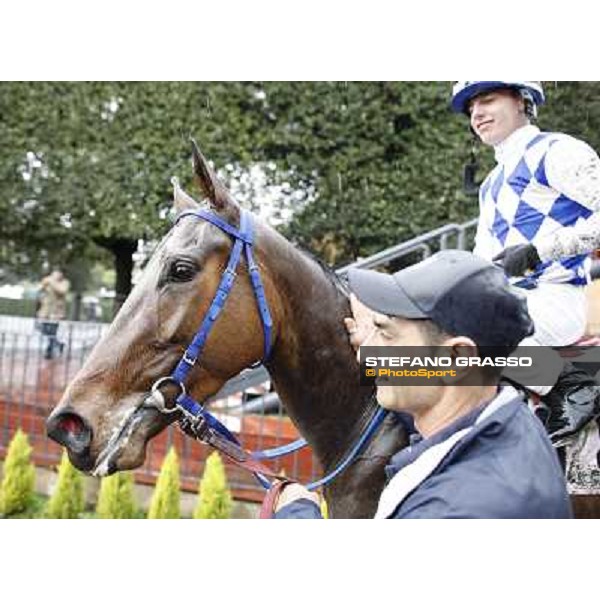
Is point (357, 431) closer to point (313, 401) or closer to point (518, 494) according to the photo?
point (313, 401)

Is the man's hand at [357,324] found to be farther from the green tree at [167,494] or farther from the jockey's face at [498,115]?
the green tree at [167,494]

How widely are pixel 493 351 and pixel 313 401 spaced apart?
0.72m

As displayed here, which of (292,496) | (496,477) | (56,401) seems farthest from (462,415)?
(56,401)

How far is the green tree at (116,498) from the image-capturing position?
336 cm

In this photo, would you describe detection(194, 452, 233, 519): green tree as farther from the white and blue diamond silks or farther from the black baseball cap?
the black baseball cap

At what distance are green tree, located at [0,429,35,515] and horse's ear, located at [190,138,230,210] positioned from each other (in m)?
2.25

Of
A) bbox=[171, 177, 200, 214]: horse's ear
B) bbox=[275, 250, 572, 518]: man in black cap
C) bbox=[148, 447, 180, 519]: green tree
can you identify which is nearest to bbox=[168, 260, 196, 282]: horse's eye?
bbox=[171, 177, 200, 214]: horse's ear

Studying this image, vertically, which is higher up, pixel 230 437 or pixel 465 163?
pixel 465 163

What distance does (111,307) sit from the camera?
3191mm

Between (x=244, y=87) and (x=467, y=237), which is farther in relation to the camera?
(x=467, y=237)

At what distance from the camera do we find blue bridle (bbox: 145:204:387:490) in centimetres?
164

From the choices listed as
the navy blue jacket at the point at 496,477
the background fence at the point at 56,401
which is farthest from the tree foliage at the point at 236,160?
the navy blue jacket at the point at 496,477

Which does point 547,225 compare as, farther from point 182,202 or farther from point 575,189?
point 182,202
